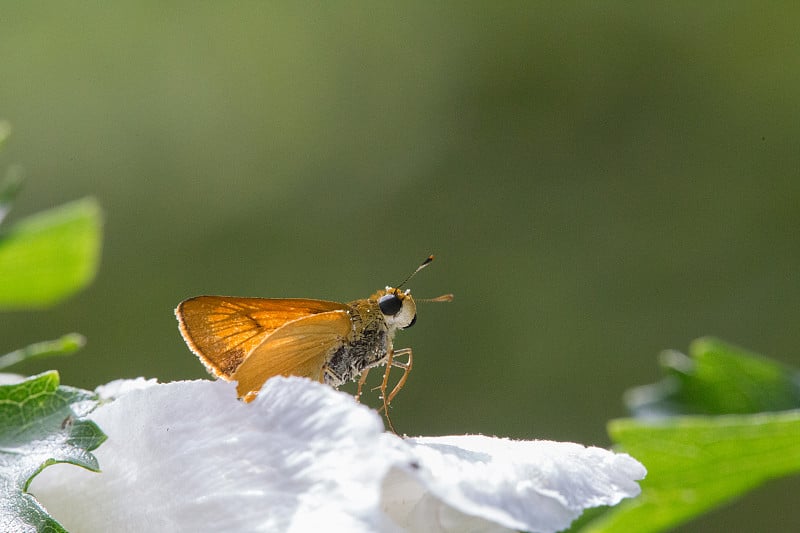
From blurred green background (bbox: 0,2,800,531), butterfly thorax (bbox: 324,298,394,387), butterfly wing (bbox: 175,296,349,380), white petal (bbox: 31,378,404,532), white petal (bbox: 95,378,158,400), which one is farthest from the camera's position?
blurred green background (bbox: 0,2,800,531)

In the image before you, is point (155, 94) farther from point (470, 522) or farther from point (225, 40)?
point (470, 522)

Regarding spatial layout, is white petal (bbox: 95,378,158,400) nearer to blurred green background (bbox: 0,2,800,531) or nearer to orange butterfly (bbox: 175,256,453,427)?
orange butterfly (bbox: 175,256,453,427)

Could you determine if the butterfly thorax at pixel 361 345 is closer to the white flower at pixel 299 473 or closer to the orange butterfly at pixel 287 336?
the orange butterfly at pixel 287 336

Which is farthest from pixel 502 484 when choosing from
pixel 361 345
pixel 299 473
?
pixel 361 345

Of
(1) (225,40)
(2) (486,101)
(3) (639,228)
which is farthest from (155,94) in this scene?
(3) (639,228)

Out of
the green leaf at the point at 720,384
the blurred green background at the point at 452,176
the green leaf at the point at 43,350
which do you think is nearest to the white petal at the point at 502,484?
the green leaf at the point at 43,350

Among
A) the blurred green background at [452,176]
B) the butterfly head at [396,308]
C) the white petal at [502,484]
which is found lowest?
the white petal at [502,484]

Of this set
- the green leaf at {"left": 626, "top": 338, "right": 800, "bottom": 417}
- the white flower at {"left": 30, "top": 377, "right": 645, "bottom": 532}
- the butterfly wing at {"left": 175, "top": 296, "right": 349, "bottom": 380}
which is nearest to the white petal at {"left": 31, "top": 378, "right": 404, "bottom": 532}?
the white flower at {"left": 30, "top": 377, "right": 645, "bottom": 532}
